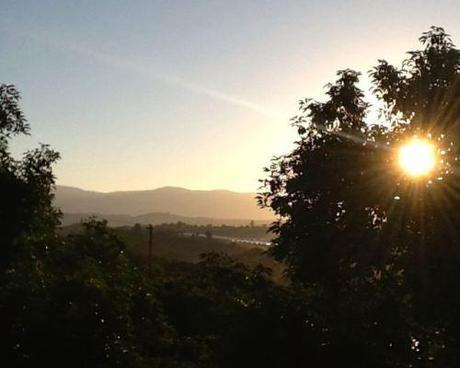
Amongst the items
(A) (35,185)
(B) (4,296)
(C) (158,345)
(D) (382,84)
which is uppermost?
(D) (382,84)

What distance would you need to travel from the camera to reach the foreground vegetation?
11398 mm

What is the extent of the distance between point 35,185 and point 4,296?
10.0 meters

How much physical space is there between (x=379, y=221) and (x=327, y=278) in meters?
2.44

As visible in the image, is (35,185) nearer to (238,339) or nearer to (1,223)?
(1,223)

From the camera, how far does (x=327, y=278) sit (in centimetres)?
1638

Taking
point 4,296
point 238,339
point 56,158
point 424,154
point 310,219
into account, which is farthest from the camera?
point 56,158

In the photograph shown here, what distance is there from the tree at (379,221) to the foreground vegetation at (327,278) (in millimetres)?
30

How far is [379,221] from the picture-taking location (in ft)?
48.8

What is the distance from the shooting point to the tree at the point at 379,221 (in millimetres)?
11625

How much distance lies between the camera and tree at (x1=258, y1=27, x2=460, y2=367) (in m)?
11.6

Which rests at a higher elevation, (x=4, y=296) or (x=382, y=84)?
(x=382, y=84)

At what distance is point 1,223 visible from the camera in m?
21.5

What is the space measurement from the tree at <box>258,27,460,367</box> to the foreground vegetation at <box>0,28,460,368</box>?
0.03m

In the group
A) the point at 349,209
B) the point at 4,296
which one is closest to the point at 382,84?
the point at 349,209
